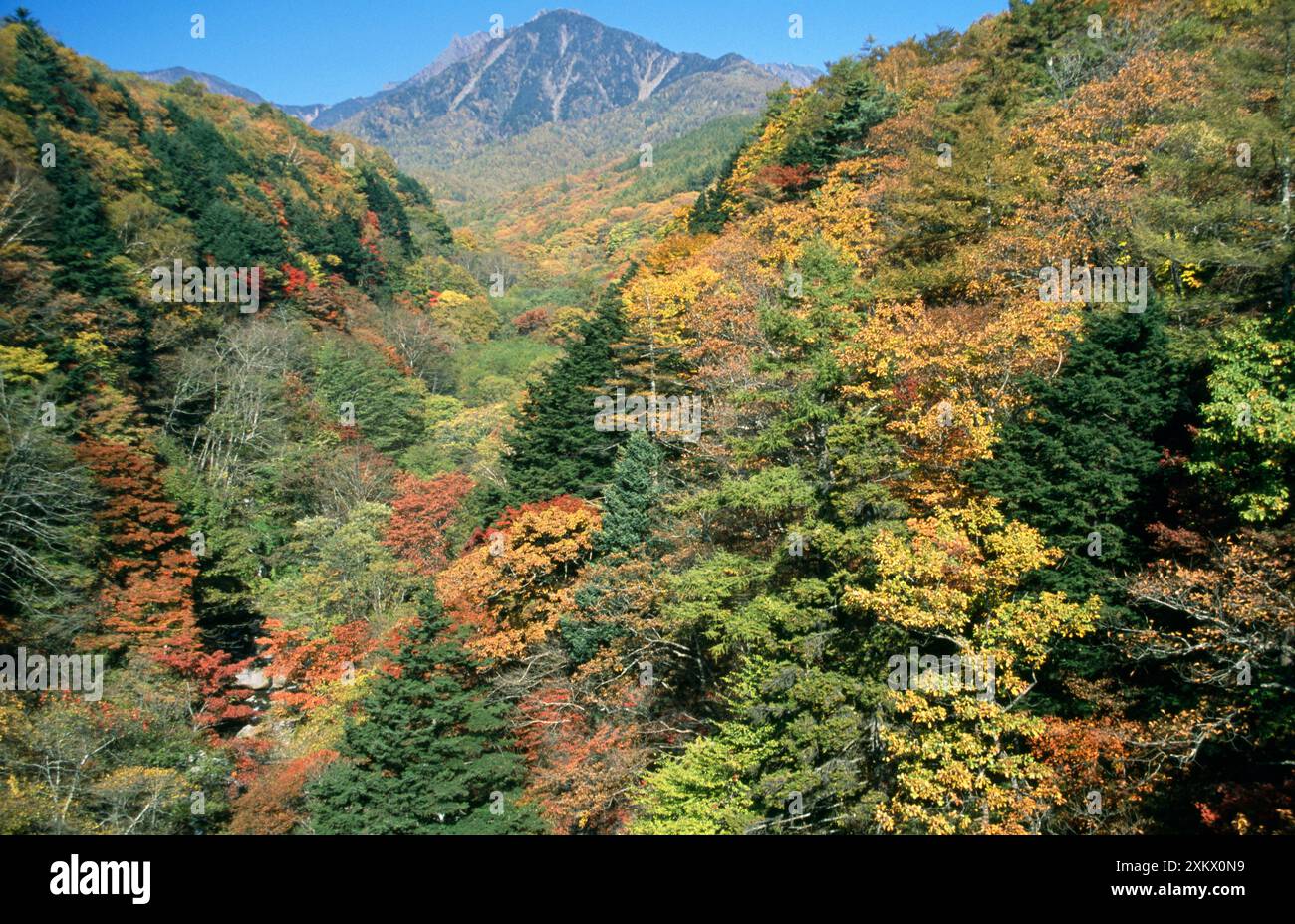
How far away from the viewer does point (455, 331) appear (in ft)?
211

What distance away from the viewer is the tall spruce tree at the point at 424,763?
53.4 feet

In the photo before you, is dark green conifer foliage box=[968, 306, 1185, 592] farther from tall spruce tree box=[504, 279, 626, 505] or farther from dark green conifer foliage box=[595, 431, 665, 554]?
tall spruce tree box=[504, 279, 626, 505]

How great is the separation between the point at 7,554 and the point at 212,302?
24666 millimetres

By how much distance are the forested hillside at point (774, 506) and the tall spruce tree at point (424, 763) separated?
0.12m

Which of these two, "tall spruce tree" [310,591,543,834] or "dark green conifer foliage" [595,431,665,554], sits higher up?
"dark green conifer foliage" [595,431,665,554]

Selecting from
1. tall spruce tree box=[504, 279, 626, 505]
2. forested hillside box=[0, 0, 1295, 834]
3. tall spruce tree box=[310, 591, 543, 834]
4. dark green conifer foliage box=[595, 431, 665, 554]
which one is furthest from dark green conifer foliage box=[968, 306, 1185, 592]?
tall spruce tree box=[504, 279, 626, 505]

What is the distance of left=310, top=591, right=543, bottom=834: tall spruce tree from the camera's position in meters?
16.3

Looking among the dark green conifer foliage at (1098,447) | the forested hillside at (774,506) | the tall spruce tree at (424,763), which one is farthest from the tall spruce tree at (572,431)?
the dark green conifer foliage at (1098,447)

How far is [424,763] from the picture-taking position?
16844mm

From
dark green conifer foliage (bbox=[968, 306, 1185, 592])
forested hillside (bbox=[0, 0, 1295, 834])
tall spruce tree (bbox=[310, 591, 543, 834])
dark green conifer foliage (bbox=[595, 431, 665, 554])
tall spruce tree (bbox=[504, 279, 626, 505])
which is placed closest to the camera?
forested hillside (bbox=[0, 0, 1295, 834])

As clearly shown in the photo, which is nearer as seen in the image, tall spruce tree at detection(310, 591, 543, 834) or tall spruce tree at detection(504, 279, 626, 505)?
tall spruce tree at detection(310, 591, 543, 834)

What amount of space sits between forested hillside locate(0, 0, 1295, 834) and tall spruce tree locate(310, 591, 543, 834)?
4.5 inches

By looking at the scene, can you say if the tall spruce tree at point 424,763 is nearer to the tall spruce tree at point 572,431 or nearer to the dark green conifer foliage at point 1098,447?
the tall spruce tree at point 572,431
